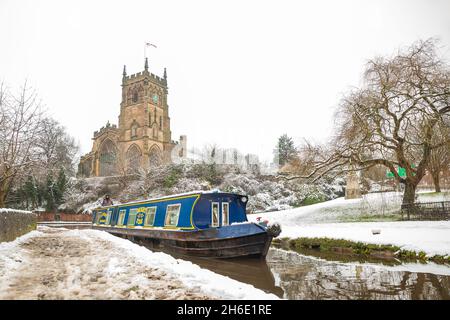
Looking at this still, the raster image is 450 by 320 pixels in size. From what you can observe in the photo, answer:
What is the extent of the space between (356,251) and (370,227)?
369 cm

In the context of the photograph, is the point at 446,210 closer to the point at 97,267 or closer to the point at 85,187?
the point at 97,267

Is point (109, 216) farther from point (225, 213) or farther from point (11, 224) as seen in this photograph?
point (225, 213)

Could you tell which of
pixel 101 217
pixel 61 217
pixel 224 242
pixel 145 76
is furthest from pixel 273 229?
pixel 145 76

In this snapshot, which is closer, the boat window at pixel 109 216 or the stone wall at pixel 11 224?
the stone wall at pixel 11 224

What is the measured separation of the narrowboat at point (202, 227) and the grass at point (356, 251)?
3172 mm

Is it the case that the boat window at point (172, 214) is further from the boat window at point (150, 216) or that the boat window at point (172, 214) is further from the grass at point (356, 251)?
the grass at point (356, 251)

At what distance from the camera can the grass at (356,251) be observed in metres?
9.55

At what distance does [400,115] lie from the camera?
50.2 ft

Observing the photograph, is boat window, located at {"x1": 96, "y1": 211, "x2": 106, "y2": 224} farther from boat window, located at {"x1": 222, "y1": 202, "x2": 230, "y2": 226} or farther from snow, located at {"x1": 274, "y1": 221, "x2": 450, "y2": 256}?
snow, located at {"x1": 274, "y1": 221, "x2": 450, "y2": 256}

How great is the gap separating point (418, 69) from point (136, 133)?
140 feet

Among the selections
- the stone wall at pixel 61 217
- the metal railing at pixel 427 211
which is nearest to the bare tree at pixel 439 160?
the metal railing at pixel 427 211
